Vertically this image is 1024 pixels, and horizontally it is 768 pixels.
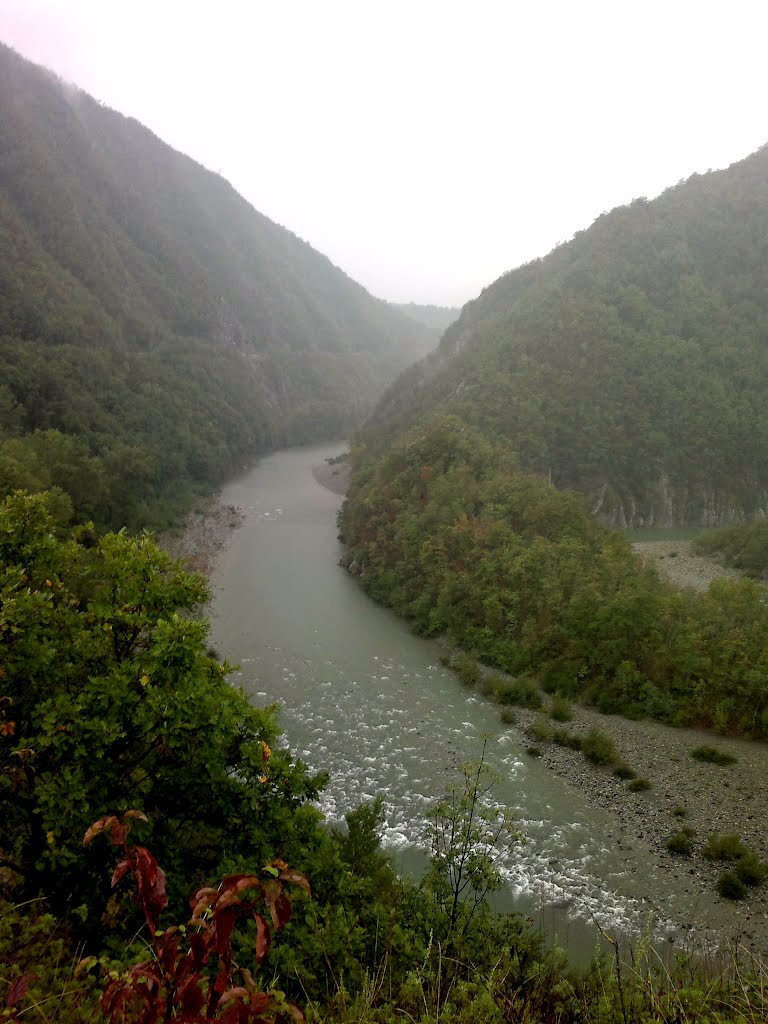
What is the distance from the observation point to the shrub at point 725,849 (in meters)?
16.7

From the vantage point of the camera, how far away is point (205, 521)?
5619cm

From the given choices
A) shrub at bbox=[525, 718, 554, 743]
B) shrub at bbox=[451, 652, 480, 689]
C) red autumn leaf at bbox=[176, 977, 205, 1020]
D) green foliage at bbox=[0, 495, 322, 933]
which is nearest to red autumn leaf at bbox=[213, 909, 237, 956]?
red autumn leaf at bbox=[176, 977, 205, 1020]

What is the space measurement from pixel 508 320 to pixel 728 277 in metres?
25.3

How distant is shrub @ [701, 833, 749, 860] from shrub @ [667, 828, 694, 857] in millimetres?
391

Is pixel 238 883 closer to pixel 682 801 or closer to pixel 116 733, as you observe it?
pixel 116 733

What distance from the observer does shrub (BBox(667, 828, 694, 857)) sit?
1714 cm

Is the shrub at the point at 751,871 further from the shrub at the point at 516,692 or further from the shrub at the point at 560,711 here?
the shrub at the point at 516,692

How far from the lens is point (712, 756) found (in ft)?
70.3

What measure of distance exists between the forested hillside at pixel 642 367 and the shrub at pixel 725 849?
3654 cm

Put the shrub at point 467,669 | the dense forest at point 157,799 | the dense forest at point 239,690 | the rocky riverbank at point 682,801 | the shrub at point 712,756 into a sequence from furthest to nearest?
1. the shrub at point 467,669
2. the shrub at point 712,756
3. the rocky riverbank at point 682,801
4. the dense forest at point 157,799
5. the dense forest at point 239,690

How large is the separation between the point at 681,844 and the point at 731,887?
1.61 metres

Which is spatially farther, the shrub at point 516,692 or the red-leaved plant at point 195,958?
the shrub at point 516,692

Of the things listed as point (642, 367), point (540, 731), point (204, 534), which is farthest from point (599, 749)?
point (642, 367)

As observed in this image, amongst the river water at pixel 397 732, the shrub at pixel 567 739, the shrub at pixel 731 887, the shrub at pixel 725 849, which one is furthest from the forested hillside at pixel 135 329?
the shrub at pixel 731 887
